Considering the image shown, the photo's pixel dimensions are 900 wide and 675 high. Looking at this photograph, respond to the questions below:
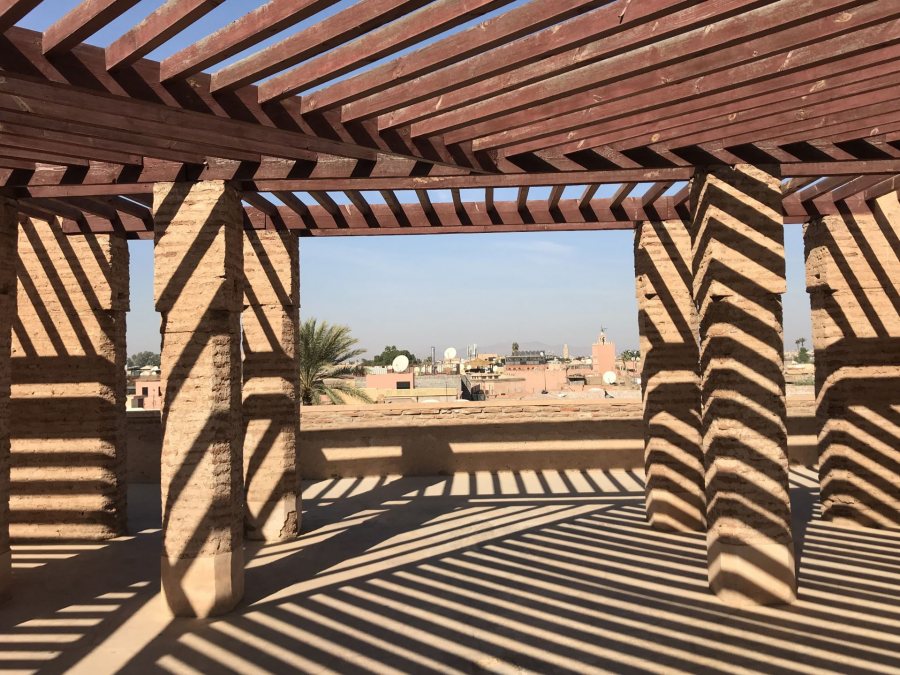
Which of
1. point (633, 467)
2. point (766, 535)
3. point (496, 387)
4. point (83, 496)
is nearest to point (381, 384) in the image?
point (496, 387)

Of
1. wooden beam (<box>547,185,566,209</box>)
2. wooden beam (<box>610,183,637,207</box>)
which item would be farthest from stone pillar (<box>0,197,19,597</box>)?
wooden beam (<box>610,183,637,207</box>)

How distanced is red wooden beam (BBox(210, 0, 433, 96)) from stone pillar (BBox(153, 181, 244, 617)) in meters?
2.01

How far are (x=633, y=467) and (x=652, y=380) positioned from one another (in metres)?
5.60

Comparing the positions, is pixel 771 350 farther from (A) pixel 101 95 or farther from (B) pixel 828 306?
(A) pixel 101 95

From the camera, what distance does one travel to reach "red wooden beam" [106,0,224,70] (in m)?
3.27

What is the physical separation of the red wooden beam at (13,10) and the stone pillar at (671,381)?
23.4ft

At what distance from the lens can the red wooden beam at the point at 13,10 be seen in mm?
3152

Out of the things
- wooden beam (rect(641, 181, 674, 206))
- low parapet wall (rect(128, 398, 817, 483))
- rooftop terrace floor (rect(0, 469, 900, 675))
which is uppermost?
wooden beam (rect(641, 181, 674, 206))

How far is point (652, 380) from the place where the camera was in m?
8.15

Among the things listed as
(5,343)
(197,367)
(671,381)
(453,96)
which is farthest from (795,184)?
(5,343)

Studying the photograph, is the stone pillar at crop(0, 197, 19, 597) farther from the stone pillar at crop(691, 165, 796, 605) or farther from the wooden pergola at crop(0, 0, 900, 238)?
the stone pillar at crop(691, 165, 796, 605)

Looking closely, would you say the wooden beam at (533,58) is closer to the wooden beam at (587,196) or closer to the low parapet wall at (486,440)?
the wooden beam at (587,196)

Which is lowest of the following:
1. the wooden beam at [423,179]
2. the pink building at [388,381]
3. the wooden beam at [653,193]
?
the pink building at [388,381]

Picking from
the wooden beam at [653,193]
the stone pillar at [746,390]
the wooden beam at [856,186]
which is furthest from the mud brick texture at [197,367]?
the wooden beam at [856,186]
